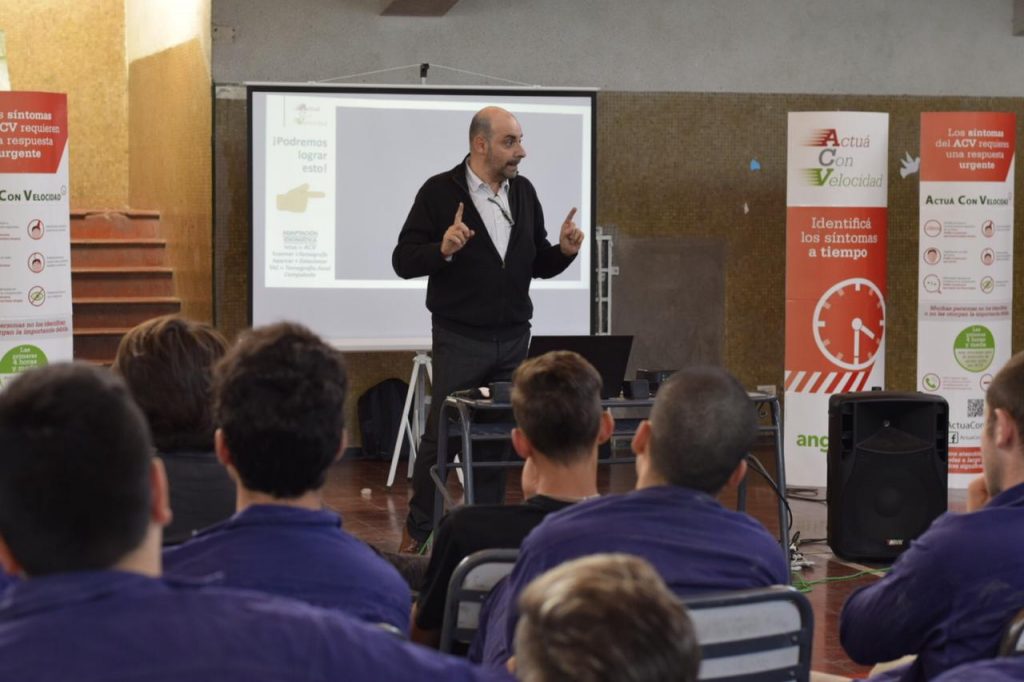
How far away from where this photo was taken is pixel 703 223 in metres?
8.71

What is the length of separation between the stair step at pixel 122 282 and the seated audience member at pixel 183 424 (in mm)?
6856

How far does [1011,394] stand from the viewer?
2295 mm

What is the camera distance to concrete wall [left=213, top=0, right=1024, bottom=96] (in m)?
8.02

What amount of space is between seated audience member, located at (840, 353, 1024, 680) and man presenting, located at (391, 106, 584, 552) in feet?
9.00

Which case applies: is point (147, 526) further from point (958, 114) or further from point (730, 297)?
point (730, 297)

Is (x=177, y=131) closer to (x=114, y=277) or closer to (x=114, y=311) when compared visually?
(x=114, y=277)

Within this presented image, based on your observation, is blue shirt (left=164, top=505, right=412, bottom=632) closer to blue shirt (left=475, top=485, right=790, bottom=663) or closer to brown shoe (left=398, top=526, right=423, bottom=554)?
blue shirt (left=475, top=485, right=790, bottom=663)

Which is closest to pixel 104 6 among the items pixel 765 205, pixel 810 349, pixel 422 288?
pixel 422 288

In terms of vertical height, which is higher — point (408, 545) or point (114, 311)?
point (114, 311)

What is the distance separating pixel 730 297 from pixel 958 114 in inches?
80.6

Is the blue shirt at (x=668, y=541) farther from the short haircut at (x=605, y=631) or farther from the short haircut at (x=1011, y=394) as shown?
the short haircut at (x=605, y=631)

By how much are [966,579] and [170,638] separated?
1.48m

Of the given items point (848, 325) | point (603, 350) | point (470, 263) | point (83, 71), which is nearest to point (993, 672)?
point (603, 350)

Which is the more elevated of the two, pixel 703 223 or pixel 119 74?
pixel 119 74
